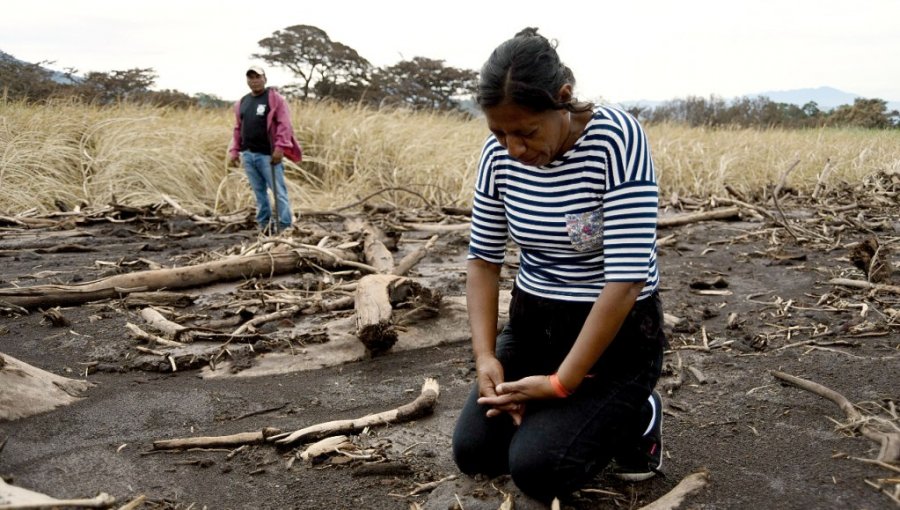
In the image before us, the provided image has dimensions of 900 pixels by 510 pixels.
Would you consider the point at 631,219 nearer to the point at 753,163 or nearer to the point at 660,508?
the point at 660,508

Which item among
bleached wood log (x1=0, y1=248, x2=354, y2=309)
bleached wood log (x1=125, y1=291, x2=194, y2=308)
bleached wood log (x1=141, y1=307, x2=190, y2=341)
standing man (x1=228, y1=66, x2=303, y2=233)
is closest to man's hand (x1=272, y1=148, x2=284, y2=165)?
standing man (x1=228, y1=66, x2=303, y2=233)

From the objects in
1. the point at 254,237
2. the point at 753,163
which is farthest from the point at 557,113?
the point at 753,163

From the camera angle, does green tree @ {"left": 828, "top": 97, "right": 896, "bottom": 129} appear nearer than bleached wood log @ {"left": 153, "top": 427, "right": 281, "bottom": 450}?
No

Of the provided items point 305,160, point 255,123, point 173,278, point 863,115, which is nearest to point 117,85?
point 305,160

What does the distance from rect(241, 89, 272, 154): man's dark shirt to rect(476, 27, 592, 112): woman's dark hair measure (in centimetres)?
532

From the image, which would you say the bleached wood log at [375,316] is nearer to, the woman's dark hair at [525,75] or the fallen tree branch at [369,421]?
the fallen tree branch at [369,421]

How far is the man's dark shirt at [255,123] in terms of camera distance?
6961mm

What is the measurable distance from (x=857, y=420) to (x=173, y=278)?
3.65 metres

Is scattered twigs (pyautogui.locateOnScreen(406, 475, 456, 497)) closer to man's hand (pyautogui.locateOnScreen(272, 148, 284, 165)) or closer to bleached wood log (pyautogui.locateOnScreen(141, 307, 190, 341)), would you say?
bleached wood log (pyautogui.locateOnScreen(141, 307, 190, 341))

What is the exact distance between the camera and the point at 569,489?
7.13 ft

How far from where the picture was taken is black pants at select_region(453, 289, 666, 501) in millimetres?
2152

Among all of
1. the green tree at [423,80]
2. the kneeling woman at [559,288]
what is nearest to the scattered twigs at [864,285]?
the kneeling woman at [559,288]

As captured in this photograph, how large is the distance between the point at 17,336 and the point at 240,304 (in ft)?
3.60

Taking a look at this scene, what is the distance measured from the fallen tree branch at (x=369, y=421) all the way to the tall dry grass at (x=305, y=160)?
5613mm
